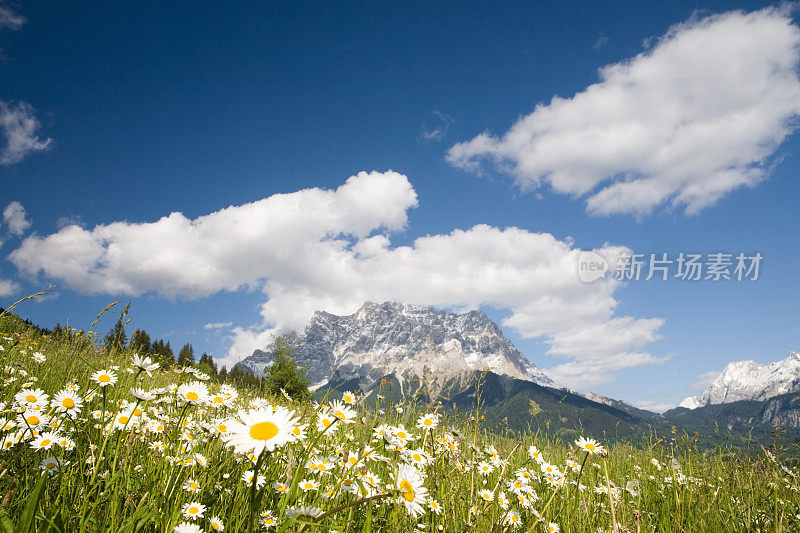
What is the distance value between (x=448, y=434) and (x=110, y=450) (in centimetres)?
289

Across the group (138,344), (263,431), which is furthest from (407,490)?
(138,344)

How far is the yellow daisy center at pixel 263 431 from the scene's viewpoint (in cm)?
132

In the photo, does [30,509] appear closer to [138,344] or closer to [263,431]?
[263,431]

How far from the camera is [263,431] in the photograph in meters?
1.35

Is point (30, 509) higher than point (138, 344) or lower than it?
higher

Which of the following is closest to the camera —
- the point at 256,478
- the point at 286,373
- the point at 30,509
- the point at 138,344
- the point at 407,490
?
the point at 256,478

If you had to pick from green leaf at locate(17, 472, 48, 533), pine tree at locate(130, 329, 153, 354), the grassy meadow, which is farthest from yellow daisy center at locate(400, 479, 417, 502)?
pine tree at locate(130, 329, 153, 354)

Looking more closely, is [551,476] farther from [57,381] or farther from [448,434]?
[57,381]

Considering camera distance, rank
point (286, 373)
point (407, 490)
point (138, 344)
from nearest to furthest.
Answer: point (407, 490) < point (138, 344) < point (286, 373)

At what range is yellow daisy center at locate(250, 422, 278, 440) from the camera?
132 centimetres

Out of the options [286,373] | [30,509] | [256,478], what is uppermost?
[256,478]

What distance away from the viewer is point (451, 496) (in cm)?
276

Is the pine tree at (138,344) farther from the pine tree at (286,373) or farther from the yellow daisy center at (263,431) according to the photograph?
the pine tree at (286,373)

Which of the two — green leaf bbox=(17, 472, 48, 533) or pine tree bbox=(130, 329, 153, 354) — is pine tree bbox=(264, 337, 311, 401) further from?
green leaf bbox=(17, 472, 48, 533)
